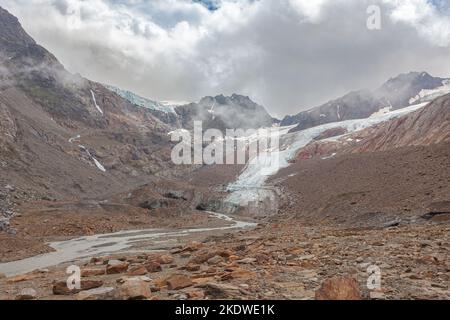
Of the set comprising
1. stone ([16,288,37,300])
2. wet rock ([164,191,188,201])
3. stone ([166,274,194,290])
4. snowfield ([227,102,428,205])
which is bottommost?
stone ([16,288,37,300])

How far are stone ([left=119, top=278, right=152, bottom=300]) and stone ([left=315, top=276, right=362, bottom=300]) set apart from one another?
3851 millimetres

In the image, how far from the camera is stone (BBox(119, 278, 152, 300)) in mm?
9781

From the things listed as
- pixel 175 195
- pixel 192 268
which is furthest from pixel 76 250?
pixel 175 195

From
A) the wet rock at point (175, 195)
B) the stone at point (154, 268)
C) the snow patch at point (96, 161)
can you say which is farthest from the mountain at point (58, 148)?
the stone at point (154, 268)

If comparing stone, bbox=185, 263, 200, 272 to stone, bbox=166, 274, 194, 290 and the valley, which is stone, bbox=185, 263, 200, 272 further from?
stone, bbox=166, 274, 194, 290

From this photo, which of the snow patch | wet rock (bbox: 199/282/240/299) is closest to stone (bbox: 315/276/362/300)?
wet rock (bbox: 199/282/240/299)

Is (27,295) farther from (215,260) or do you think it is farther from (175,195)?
(175,195)

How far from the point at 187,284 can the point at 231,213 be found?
73337 mm

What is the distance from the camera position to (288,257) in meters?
15.6

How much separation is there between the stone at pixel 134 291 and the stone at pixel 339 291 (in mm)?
3851

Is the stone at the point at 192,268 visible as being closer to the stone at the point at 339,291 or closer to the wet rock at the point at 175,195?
the stone at the point at 339,291

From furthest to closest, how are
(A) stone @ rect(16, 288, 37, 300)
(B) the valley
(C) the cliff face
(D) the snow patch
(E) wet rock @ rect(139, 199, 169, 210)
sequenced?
1. (D) the snow patch
2. (E) wet rock @ rect(139, 199, 169, 210)
3. (C) the cliff face
4. (A) stone @ rect(16, 288, 37, 300)
5. (B) the valley

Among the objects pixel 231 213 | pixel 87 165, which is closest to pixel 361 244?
pixel 231 213
